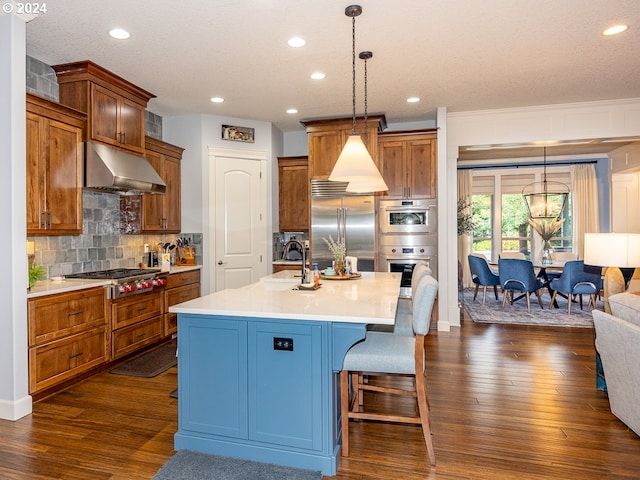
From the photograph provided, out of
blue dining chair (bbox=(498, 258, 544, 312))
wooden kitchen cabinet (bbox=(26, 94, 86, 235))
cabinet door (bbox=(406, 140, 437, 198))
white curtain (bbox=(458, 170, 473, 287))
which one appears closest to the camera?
wooden kitchen cabinet (bbox=(26, 94, 86, 235))

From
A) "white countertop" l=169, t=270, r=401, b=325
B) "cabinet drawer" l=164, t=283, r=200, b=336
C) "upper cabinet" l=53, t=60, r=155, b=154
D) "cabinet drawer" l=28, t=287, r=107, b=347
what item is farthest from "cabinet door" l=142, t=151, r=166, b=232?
"white countertop" l=169, t=270, r=401, b=325

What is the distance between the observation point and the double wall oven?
538 cm

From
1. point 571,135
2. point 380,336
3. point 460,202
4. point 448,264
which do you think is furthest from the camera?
point 460,202

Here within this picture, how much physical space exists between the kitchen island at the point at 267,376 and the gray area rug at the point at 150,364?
5.02 feet

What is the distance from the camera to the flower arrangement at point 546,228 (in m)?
8.30

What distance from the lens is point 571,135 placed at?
5168 mm

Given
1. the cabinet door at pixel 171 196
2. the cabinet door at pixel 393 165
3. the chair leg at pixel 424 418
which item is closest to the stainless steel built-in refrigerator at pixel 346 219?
the cabinet door at pixel 393 165

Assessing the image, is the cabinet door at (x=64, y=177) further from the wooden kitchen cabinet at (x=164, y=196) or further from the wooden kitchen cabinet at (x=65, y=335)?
the wooden kitchen cabinet at (x=164, y=196)

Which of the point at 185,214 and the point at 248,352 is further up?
the point at 185,214

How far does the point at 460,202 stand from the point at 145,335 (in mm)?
6848

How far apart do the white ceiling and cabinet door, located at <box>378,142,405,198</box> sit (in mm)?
592

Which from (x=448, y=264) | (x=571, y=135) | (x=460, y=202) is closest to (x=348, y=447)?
(x=448, y=264)

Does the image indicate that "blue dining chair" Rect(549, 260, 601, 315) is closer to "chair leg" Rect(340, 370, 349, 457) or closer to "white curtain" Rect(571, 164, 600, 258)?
"white curtain" Rect(571, 164, 600, 258)

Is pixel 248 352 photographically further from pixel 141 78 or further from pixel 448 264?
pixel 448 264
